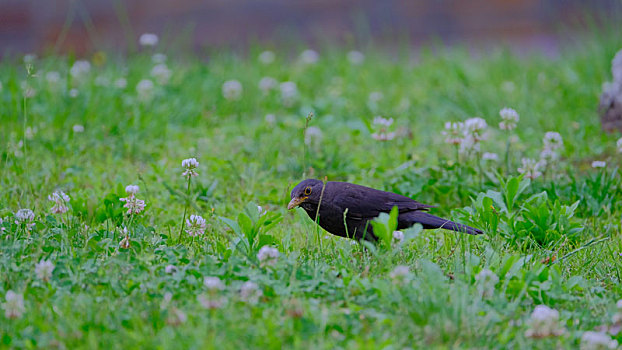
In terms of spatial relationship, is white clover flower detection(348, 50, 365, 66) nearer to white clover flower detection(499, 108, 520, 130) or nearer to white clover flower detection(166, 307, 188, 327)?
white clover flower detection(499, 108, 520, 130)

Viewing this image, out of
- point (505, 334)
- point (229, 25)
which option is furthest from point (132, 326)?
point (229, 25)

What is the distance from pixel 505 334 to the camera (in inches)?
106

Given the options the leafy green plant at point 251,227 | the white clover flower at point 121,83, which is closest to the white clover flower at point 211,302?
the leafy green plant at point 251,227

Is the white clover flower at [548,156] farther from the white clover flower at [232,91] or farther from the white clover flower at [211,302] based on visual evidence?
the white clover flower at [232,91]

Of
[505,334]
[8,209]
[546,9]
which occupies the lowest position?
[505,334]

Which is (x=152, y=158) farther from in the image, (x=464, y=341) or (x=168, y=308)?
(x=464, y=341)

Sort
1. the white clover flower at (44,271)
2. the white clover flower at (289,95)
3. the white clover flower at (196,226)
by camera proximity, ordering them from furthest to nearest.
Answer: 1. the white clover flower at (289,95)
2. the white clover flower at (196,226)
3. the white clover flower at (44,271)

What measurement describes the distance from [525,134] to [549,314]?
391 centimetres

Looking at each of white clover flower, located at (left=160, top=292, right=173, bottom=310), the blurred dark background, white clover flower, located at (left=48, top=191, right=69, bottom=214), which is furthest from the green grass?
the blurred dark background

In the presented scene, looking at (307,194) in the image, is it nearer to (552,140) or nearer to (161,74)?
(552,140)

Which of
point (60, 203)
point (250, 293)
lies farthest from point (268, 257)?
point (60, 203)

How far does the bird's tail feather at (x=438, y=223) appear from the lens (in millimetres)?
3832

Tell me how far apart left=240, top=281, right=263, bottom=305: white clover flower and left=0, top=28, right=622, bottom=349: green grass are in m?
0.03

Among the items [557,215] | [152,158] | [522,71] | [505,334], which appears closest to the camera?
[505,334]
